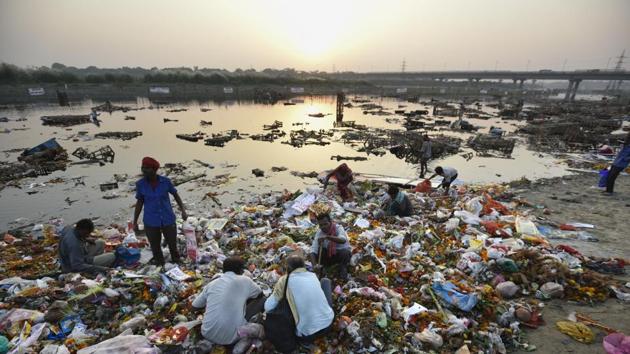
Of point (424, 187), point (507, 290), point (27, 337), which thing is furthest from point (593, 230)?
point (27, 337)

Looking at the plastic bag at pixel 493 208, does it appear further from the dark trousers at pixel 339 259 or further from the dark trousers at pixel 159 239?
the dark trousers at pixel 159 239

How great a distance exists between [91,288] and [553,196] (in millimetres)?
10965

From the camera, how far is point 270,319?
296cm

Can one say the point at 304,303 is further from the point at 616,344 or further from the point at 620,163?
the point at 620,163

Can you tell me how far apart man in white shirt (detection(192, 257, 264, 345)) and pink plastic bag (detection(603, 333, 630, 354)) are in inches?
141

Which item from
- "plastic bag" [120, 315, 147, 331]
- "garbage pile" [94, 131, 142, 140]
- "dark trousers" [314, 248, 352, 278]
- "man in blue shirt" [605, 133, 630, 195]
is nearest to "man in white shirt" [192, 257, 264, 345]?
"plastic bag" [120, 315, 147, 331]

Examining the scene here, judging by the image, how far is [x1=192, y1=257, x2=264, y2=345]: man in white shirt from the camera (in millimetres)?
2912

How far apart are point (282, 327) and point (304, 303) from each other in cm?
32

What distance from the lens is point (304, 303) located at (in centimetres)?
294

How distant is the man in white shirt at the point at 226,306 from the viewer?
291 centimetres

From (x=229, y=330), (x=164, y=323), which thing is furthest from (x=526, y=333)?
(x=164, y=323)

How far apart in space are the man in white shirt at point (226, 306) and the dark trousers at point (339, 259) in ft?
4.92

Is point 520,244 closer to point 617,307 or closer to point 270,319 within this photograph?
point 617,307

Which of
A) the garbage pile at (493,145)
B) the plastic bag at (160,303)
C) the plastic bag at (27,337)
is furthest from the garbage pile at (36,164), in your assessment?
the garbage pile at (493,145)
